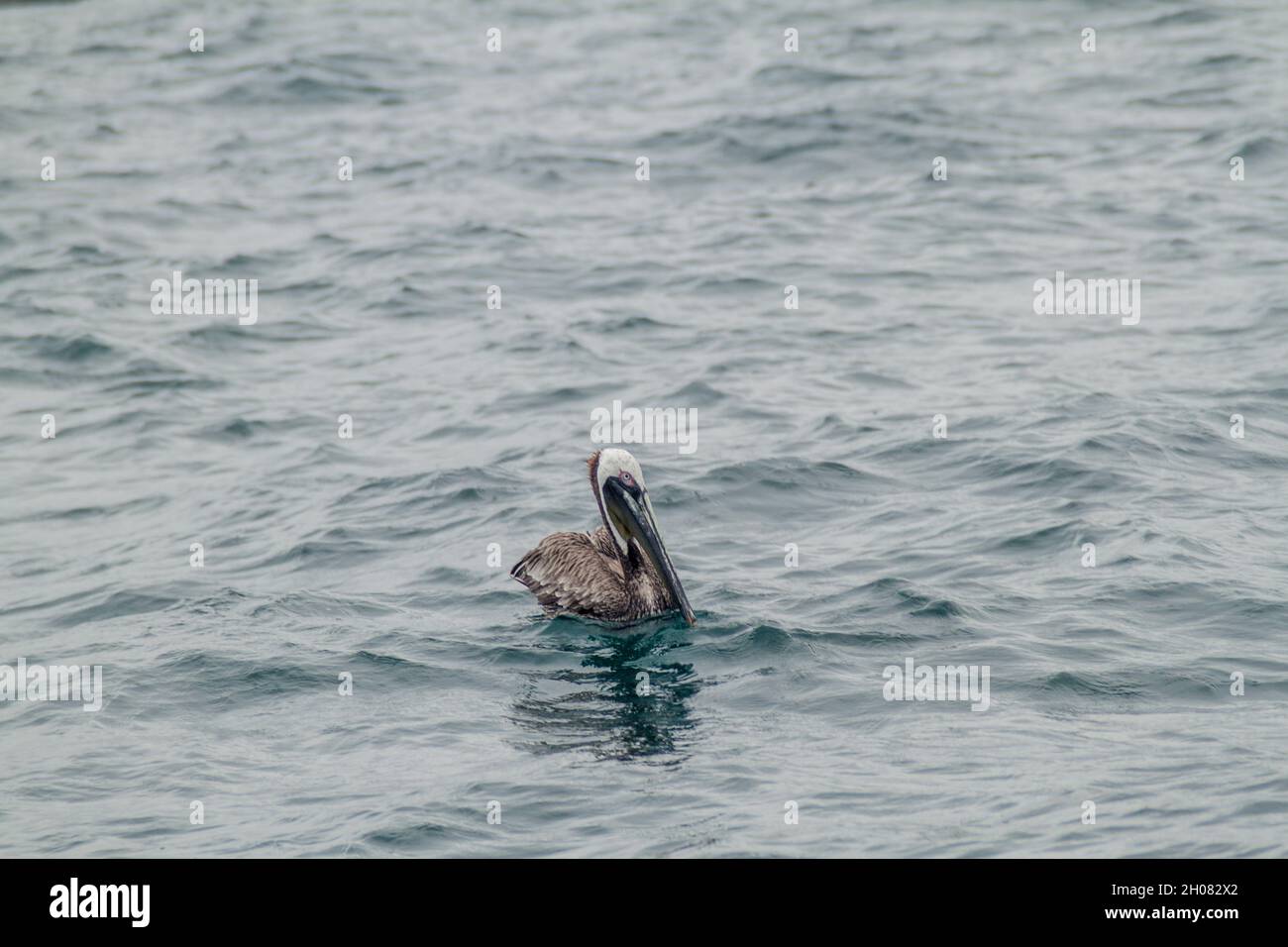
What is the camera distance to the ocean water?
10336 millimetres

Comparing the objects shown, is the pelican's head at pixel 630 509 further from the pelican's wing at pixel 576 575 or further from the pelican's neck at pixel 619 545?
the pelican's wing at pixel 576 575

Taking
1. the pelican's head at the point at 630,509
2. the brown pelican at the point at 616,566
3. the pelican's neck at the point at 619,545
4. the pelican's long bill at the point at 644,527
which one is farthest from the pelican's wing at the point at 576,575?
the pelican's long bill at the point at 644,527

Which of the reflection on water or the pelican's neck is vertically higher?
the pelican's neck

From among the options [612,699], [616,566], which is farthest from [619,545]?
[612,699]

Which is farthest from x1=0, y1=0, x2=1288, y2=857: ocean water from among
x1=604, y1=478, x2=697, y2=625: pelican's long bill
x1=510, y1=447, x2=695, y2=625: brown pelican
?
x1=604, y1=478, x2=697, y2=625: pelican's long bill

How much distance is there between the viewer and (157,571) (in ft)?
48.0

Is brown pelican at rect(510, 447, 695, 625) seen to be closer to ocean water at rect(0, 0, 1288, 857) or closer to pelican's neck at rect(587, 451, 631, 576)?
pelican's neck at rect(587, 451, 631, 576)

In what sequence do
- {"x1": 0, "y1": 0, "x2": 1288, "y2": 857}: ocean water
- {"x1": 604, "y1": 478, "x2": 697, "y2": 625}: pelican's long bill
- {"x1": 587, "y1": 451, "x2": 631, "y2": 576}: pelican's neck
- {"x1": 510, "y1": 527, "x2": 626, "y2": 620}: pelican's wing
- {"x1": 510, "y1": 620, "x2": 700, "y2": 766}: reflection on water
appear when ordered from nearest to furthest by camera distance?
{"x1": 0, "y1": 0, "x2": 1288, "y2": 857}: ocean water, {"x1": 510, "y1": 620, "x2": 700, "y2": 766}: reflection on water, {"x1": 604, "y1": 478, "x2": 697, "y2": 625}: pelican's long bill, {"x1": 510, "y1": 527, "x2": 626, "y2": 620}: pelican's wing, {"x1": 587, "y1": 451, "x2": 631, "y2": 576}: pelican's neck

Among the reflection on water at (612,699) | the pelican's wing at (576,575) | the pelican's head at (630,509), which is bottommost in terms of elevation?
the reflection on water at (612,699)

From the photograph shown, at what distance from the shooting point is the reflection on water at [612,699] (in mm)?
10875

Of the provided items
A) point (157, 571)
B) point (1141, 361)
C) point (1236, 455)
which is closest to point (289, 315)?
point (157, 571)

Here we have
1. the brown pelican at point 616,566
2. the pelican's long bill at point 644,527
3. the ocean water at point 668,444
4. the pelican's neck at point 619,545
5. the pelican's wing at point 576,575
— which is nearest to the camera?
the ocean water at point 668,444

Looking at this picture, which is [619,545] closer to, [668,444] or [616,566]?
[616,566]

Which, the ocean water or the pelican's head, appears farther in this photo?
the pelican's head
